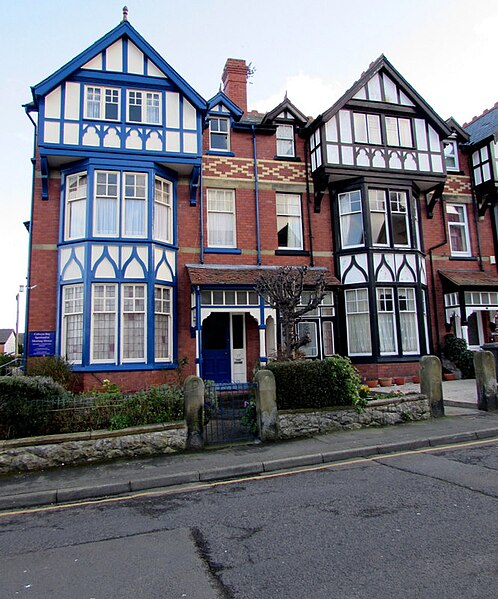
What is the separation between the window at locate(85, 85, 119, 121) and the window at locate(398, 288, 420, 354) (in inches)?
464

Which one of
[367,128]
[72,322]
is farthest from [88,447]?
[367,128]

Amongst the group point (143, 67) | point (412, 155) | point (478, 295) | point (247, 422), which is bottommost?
point (247, 422)

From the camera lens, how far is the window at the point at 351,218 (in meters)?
17.1

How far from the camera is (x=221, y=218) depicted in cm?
1675

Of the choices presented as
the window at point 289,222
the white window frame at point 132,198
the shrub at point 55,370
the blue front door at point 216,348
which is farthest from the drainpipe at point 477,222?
the shrub at point 55,370

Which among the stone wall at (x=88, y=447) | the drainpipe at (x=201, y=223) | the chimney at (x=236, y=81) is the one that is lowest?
the stone wall at (x=88, y=447)

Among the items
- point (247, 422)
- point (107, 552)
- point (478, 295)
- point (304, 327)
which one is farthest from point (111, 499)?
point (478, 295)

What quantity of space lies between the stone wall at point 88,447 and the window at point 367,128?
43.3 ft

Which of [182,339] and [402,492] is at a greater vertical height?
[182,339]

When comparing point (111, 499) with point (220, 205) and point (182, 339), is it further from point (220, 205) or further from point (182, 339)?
point (220, 205)

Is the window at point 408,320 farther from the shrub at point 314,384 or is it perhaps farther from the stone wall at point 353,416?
the shrub at point 314,384

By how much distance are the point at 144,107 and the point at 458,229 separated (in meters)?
13.5

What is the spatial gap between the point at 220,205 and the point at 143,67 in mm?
5207

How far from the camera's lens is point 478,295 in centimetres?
1777
